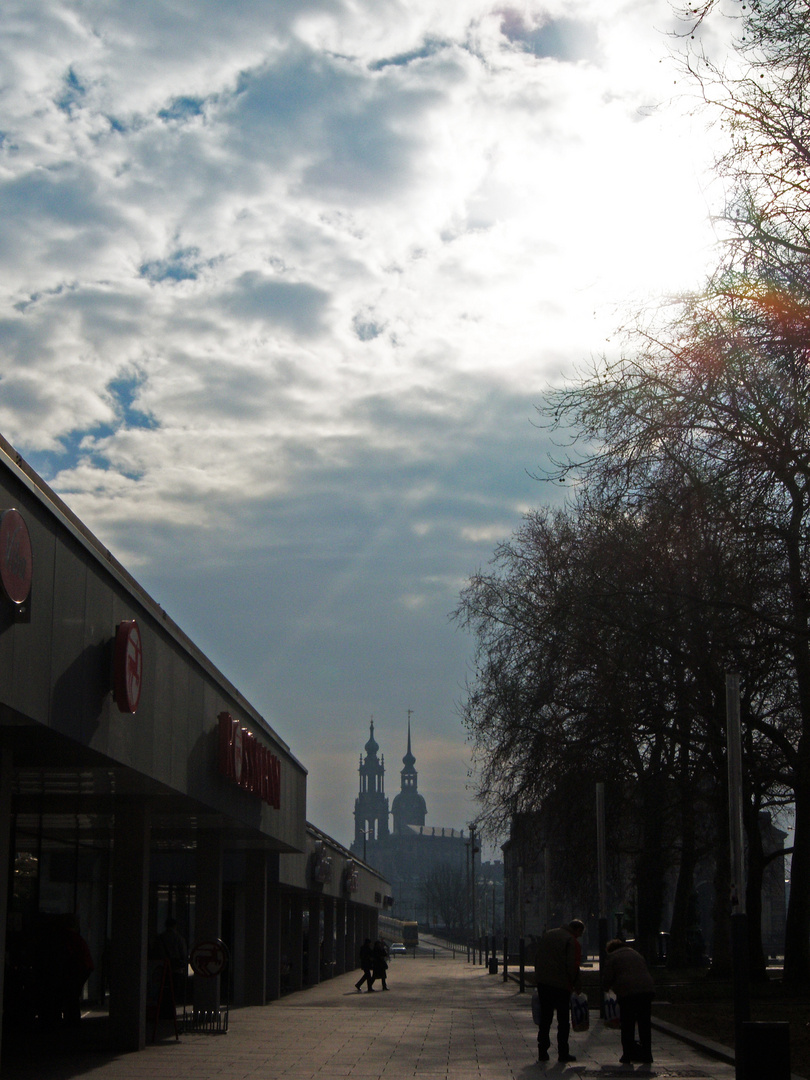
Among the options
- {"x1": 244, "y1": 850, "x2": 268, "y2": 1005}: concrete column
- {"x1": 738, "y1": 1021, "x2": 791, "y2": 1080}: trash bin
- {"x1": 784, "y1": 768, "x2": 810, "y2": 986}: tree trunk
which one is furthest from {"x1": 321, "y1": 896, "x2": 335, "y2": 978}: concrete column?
{"x1": 738, "y1": 1021, "x2": 791, "y2": 1080}: trash bin

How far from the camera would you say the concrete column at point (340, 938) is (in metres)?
57.0

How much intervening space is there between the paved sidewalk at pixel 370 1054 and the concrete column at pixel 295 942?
45.0 feet

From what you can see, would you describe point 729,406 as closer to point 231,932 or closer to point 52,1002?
point 52,1002

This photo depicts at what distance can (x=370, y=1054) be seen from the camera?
52.7 ft

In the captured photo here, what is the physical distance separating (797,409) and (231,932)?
24.1m

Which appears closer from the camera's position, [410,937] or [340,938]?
[340,938]

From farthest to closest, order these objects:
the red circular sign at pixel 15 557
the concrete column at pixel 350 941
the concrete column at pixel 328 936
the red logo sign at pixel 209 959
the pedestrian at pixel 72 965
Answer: the concrete column at pixel 350 941
the concrete column at pixel 328 936
the red logo sign at pixel 209 959
the pedestrian at pixel 72 965
the red circular sign at pixel 15 557

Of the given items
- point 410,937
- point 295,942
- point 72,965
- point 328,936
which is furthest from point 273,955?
point 410,937

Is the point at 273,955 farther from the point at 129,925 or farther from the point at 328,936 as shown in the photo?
the point at 328,936

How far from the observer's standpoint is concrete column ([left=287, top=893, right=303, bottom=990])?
A: 38938mm

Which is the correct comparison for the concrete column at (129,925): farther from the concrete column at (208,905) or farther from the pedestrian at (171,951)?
the concrete column at (208,905)

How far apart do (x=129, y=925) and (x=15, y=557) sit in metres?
8.46

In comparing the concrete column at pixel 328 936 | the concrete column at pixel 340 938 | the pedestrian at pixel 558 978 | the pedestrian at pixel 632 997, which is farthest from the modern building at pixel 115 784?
the concrete column at pixel 340 938

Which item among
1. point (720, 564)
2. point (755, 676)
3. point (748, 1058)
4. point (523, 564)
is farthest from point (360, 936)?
point (748, 1058)
